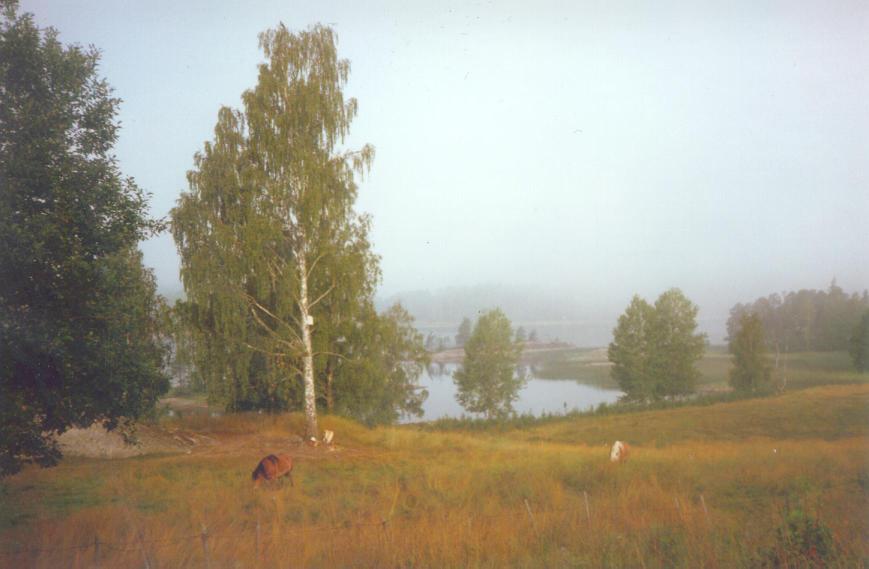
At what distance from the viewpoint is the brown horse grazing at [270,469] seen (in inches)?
443

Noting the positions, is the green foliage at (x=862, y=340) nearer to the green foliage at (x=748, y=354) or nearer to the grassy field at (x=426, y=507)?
the grassy field at (x=426, y=507)

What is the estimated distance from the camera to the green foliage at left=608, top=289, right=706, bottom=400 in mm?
48031

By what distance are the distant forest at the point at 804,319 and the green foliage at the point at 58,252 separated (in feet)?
115

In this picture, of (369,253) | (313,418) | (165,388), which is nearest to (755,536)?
(165,388)

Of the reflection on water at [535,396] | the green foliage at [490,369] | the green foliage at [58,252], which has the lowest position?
the reflection on water at [535,396]

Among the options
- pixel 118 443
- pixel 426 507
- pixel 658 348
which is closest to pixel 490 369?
pixel 658 348

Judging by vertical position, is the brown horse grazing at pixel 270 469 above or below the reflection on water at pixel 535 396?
above

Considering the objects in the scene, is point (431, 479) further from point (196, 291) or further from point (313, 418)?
point (196, 291)

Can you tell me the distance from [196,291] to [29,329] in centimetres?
979

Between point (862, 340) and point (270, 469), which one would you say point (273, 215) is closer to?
point (270, 469)

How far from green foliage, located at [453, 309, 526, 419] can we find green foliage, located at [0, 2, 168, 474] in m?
39.5

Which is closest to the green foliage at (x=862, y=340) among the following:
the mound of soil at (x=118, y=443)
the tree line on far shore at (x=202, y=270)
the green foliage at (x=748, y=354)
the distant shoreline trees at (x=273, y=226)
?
the tree line on far shore at (x=202, y=270)

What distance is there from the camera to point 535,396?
2299 inches

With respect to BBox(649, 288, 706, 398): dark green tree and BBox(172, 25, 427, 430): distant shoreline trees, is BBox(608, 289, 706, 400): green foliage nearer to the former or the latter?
BBox(649, 288, 706, 398): dark green tree
